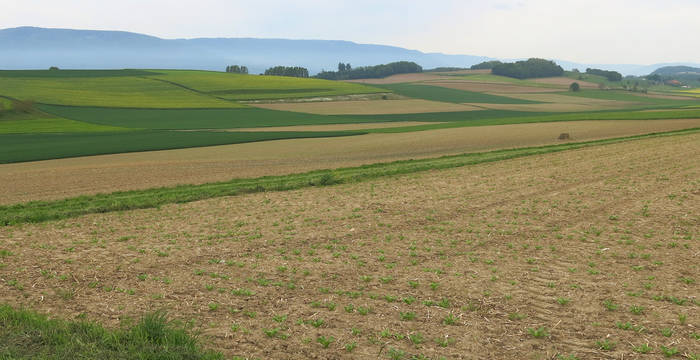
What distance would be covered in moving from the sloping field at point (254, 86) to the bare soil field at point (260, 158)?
167 ft

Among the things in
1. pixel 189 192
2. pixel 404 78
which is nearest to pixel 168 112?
pixel 189 192

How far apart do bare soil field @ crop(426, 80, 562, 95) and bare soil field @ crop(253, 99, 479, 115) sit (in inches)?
1380

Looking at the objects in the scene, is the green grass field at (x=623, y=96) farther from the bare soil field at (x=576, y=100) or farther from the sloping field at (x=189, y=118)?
the sloping field at (x=189, y=118)

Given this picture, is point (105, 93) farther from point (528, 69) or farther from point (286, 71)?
point (528, 69)

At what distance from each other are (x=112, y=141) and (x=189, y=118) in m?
22.3

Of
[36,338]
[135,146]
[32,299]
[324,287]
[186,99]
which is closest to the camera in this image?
[36,338]

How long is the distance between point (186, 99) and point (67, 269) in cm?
8236

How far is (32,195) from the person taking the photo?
80.7 feet

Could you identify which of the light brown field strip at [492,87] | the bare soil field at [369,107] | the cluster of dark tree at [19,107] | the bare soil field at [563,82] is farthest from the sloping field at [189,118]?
the bare soil field at [563,82]

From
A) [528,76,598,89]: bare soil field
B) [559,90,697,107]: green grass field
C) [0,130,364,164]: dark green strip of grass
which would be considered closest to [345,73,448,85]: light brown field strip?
[528,76,598,89]: bare soil field

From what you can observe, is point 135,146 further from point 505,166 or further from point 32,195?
point 505,166

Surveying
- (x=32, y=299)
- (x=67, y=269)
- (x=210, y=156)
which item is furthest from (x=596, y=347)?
(x=210, y=156)

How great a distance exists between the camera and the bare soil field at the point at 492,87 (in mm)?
132625

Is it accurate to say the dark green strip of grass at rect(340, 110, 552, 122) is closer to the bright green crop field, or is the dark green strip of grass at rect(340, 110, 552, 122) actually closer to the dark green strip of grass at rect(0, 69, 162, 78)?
the bright green crop field
